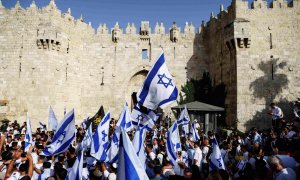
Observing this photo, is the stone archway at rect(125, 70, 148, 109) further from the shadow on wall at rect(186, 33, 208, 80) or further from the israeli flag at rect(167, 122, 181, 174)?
the israeli flag at rect(167, 122, 181, 174)

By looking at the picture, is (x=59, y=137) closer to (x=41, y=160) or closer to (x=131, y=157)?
(x=41, y=160)

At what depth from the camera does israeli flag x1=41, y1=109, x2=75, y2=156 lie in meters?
6.88

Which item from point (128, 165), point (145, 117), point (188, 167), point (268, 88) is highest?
point (268, 88)

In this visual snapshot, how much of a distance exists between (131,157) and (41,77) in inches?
739

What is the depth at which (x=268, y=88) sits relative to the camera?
17844mm

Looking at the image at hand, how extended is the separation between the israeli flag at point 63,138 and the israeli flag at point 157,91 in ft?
7.30

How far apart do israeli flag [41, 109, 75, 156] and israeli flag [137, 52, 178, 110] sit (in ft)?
7.30

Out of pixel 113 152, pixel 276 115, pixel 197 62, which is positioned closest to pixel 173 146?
pixel 113 152

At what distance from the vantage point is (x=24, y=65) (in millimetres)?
20984

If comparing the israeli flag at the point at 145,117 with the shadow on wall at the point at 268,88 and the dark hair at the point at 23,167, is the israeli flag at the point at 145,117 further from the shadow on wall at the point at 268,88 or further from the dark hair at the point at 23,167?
the shadow on wall at the point at 268,88

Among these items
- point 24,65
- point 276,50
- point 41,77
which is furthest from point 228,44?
point 24,65

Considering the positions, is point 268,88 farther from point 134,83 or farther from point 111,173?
point 111,173

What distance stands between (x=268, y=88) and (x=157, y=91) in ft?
46.8

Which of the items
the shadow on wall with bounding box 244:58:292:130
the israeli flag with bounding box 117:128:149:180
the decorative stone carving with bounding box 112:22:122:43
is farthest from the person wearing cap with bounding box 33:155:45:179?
the decorative stone carving with bounding box 112:22:122:43
